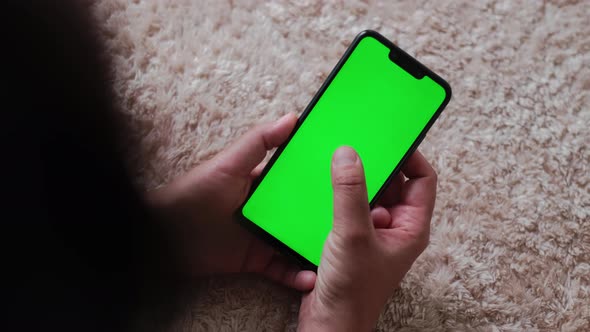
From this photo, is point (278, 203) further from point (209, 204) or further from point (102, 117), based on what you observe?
point (102, 117)

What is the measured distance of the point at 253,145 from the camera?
1.82 ft

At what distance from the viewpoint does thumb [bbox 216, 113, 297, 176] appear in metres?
0.55

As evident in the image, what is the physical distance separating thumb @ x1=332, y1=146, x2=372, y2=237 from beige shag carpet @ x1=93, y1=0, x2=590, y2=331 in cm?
18

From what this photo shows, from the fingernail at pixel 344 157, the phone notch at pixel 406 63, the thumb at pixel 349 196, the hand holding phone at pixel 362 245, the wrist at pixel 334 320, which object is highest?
the phone notch at pixel 406 63

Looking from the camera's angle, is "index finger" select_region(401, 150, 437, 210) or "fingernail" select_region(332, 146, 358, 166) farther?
"index finger" select_region(401, 150, 437, 210)

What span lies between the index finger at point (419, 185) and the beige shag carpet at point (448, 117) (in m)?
0.07

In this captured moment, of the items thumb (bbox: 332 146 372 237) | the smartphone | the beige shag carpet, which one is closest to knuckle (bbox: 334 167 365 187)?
thumb (bbox: 332 146 372 237)

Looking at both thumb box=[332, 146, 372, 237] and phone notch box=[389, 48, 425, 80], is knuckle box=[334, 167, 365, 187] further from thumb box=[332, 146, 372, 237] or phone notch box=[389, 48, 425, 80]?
phone notch box=[389, 48, 425, 80]

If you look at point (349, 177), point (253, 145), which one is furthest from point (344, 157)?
point (253, 145)

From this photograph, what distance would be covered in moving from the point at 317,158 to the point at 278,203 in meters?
0.07

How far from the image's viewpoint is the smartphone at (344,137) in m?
0.55

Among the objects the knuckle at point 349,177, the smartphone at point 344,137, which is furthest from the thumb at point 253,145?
the knuckle at point 349,177

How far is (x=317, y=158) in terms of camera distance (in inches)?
22.2

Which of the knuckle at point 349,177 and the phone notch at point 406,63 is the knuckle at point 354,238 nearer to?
the knuckle at point 349,177
